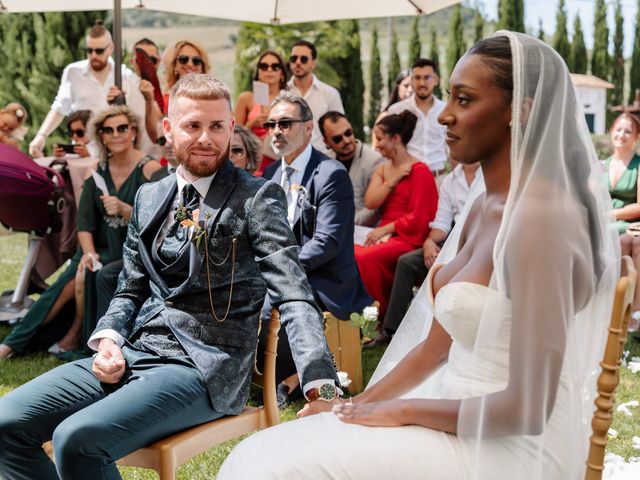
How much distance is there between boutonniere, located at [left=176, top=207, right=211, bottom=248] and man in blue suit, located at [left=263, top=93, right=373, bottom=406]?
7.10ft

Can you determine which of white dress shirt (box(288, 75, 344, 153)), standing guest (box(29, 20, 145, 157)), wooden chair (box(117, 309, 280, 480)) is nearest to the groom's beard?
wooden chair (box(117, 309, 280, 480))

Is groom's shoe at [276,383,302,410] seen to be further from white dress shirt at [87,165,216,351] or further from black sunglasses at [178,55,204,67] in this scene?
black sunglasses at [178,55,204,67]

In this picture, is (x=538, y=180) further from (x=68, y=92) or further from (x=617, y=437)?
(x=68, y=92)

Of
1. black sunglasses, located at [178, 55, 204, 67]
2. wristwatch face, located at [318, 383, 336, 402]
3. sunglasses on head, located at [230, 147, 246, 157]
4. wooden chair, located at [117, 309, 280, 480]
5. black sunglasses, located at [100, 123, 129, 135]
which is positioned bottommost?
wooden chair, located at [117, 309, 280, 480]

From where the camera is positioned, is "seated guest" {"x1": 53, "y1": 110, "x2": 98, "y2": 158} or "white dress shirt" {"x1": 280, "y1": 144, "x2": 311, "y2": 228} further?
"seated guest" {"x1": 53, "y1": 110, "x2": 98, "y2": 158}

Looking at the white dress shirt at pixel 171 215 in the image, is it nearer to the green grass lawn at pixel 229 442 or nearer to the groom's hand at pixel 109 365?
the groom's hand at pixel 109 365

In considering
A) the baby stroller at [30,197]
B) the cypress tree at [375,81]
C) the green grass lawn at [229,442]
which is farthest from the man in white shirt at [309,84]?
the cypress tree at [375,81]

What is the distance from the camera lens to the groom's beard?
2.98m

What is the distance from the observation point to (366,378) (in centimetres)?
554

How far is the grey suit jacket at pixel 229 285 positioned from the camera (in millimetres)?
2848

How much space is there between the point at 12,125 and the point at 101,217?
5.53 ft

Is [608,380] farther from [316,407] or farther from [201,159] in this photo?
[201,159]

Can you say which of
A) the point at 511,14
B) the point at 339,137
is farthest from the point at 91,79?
the point at 511,14

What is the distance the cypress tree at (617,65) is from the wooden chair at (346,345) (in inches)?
780
